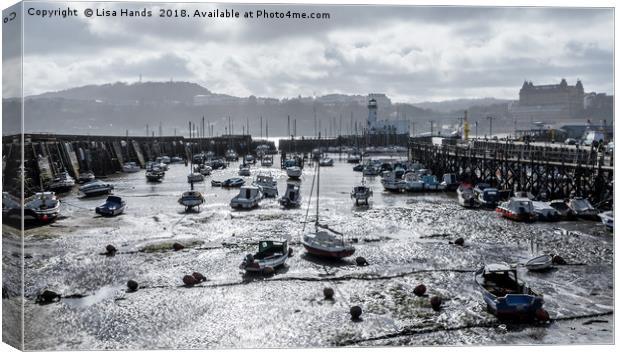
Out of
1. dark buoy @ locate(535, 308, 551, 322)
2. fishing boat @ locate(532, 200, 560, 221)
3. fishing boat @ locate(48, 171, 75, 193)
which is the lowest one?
dark buoy @ locate(535, 308, 551, 322)

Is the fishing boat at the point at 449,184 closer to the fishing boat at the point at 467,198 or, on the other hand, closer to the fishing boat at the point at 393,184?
the fishing boat at the point at 393,184

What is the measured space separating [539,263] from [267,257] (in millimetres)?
10851

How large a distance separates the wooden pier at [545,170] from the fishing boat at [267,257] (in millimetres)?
22261

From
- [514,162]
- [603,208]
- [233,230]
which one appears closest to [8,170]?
[233,230]

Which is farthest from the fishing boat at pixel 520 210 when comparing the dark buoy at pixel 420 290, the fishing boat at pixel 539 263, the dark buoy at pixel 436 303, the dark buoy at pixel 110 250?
the dark buoy at pixel 110 250

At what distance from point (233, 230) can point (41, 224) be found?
10415mm

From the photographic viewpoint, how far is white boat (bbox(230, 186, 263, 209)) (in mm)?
42031

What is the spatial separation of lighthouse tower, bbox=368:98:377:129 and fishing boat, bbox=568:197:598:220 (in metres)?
97.1

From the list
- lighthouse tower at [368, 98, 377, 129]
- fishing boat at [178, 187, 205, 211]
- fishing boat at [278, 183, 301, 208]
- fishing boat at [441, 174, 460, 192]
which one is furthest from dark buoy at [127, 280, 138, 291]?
lighthouse tower at [368, 98, 377, 129]

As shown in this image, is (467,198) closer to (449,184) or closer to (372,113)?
(449,184)

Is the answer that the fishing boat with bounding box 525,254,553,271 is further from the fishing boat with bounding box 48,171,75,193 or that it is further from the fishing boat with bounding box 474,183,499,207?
the fishing boat with bounding box 48,171,75,193

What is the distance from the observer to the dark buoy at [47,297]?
2006cm

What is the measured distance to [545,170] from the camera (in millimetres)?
44750

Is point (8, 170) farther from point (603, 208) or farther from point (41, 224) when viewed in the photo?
point (603, 208)
